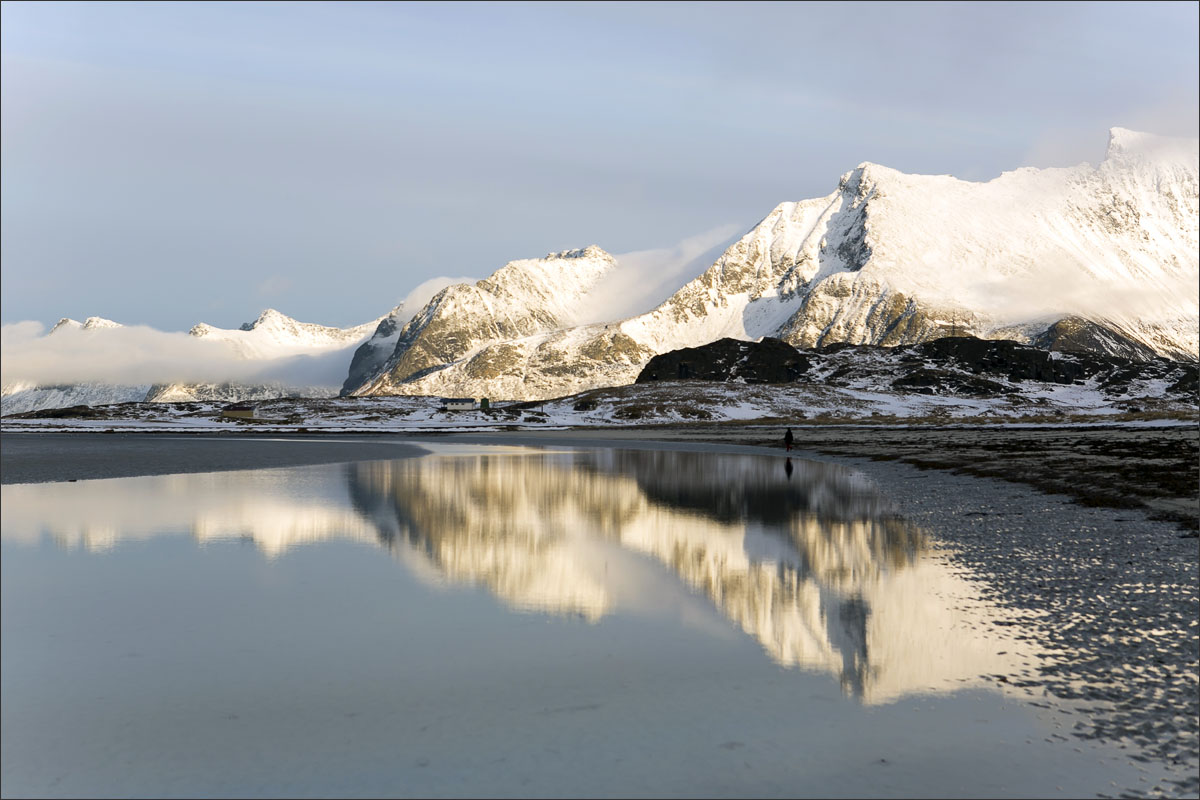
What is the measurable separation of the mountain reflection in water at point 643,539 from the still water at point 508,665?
0.13 metres

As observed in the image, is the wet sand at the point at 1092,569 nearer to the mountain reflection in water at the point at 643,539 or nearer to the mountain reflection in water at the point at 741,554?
the mountain reflection in water at the point at 643,539

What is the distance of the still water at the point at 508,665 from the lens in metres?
9.97

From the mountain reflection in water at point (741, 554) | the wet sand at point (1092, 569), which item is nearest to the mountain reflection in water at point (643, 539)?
the mountain reflection in water at point (741, 554)

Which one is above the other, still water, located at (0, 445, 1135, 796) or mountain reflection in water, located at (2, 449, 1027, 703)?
still water, located at (0, 445, 1135, 796)

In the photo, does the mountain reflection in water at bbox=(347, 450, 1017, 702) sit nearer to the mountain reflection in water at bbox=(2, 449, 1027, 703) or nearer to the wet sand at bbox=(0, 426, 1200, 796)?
the mountain reflection in water at bbox=(2, 449, 1027, 703)

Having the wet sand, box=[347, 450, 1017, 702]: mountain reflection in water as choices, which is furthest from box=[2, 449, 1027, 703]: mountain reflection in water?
the wet sand

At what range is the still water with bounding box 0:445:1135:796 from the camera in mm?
9969

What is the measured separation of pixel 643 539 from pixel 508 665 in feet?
43.7

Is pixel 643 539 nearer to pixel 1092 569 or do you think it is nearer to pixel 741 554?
pixel 741 554

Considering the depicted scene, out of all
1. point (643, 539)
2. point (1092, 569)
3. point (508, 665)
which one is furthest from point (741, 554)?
point (508, 665)

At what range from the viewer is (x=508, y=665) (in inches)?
540

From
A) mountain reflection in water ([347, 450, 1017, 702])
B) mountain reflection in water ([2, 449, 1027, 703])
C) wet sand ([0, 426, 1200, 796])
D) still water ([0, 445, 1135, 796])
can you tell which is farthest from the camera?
mountain reflection in water ([2, 449, 1027, 703])

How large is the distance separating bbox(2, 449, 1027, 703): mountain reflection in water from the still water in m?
0.13

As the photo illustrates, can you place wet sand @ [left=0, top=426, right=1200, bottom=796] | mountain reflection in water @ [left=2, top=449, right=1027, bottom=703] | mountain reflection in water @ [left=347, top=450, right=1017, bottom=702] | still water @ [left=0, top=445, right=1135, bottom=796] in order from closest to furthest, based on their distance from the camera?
A: still water @ [left=0, top=445, right=1135, bottom=796]
wet sand @ [left=0, top=426, right=1200, bottom=796]
mountain reflection in water @ [left=347, top=450, right=1017, bottom=702]
mountain reflection in water @ [left=2, top=449, right=1027, bottom=703]
